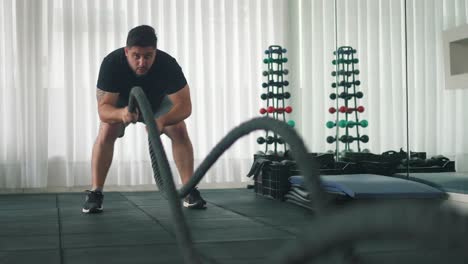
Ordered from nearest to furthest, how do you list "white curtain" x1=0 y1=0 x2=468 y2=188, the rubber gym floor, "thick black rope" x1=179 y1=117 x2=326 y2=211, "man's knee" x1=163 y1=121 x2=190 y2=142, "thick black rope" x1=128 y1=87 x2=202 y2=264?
1. "thick black rope" x1=179 y1=117 x2=326 y2=211
2. "thick black rope" x1=128 y1=87 x2=202 y2=264
3. the rubber gym floor
4. "man's knee" x1=163 y1=121 x2=190 y2=142
5. "white curtain" x1=0 y1=0 x2=468 y2=188

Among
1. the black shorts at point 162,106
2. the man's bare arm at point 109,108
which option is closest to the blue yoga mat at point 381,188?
the black shorts at point 162,106

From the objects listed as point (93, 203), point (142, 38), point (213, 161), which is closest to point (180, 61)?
point (142, 38)

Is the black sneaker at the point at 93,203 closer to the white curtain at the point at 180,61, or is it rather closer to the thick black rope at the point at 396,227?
the white curtain at the point at 180,61

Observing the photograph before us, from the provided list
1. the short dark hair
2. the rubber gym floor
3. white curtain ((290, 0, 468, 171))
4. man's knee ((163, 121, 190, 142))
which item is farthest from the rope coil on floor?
white curtain ((290, 0, 468, 171))

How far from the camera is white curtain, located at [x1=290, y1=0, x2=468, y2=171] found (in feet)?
9.55

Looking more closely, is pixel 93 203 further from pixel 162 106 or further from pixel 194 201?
pixel 162 106

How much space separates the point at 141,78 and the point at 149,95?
0.12 meters

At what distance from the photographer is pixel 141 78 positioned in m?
3.05

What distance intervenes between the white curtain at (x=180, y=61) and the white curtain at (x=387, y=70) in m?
0.02

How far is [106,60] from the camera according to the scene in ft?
10.0

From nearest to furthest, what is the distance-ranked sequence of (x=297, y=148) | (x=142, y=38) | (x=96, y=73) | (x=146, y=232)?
1. (x=297, y=148)
2. (x=146, y=232)
3. (x=142, y=38)
4. (x=96, y=73)

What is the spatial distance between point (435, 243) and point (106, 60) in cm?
279

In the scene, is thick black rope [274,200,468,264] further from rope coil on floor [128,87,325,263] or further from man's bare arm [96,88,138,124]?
man's bare arm [96,88,138,124]

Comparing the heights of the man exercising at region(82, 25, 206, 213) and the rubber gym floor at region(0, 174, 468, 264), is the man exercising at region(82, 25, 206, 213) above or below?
above
